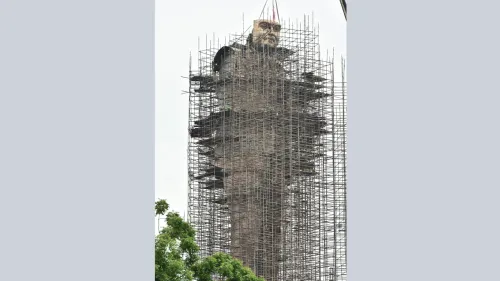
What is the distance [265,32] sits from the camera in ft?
82.8

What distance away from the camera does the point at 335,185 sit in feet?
82.1

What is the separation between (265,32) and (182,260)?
11274 millimetres

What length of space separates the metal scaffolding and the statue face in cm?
27

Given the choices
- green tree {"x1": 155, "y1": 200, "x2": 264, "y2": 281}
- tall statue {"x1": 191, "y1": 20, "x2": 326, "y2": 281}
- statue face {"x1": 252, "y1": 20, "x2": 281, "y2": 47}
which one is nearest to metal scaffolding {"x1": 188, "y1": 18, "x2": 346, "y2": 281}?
tall statue {"x1": 191, "y1": 20, "x2": 326, "y2": 281}

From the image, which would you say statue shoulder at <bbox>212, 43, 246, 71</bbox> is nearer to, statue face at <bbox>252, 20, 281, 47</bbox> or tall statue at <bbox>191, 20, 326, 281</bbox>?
tall statue at <bbox>191, 20, 326, 281</bbox>

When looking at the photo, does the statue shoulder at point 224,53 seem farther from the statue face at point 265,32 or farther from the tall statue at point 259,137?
the statue face at point 265,32

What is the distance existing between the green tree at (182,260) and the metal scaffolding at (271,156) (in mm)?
6780

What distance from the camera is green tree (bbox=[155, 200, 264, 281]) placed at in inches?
575

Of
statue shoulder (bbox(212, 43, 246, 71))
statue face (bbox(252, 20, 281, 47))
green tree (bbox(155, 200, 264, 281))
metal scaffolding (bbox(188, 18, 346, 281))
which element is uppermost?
statue face (bbox(252, 20, 281, 47))

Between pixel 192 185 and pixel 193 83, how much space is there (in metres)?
2.87

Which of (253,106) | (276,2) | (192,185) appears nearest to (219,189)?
(192,185)

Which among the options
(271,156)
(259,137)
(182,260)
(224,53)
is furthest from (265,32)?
(182,260)

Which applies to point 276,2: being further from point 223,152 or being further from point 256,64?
point 223,152

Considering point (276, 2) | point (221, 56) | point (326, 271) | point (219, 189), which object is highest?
point (276, 2)
